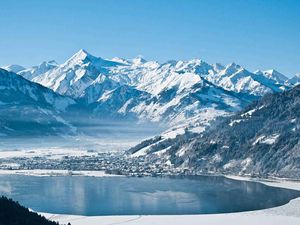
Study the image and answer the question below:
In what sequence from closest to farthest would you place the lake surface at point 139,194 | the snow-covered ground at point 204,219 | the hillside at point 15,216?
the hillside at point 15,216 < the snow-covered ground at point 204,219 < the lake surface at point 139,194

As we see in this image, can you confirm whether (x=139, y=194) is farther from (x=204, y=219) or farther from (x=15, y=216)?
(x=15, y=216)

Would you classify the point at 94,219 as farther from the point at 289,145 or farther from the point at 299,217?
the point at 289,145

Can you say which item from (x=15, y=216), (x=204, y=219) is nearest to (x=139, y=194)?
(x=204, y=219)

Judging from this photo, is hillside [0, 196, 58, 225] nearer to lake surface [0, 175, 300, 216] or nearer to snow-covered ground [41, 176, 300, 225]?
snow-covered ground [41, 176, 300, 225]

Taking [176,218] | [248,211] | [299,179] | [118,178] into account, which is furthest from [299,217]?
[118,178]

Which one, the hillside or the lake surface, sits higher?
the lake surface

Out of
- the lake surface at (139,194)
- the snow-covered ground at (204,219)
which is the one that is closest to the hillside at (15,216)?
the snow-covered ground at (204,219)

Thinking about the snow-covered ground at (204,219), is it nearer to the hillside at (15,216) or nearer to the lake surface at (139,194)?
the lake surface at (139,194)

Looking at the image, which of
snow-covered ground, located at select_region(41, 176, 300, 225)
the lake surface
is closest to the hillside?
snow-covered ground, located at select_region(41, 176, 300, 225)

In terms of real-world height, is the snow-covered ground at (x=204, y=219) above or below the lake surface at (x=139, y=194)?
below
